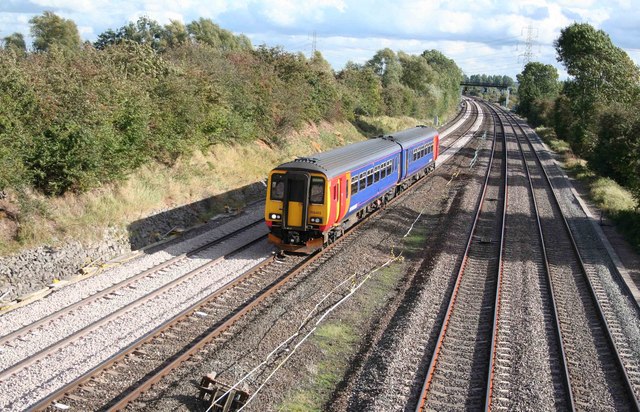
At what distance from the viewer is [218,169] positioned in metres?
27.8

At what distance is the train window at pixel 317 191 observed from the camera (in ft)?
55.5

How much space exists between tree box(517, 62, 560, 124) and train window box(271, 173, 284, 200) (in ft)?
285

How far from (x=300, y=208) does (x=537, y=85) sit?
9471 centimetres

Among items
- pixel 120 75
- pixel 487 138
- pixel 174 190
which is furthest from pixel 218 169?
pixel 487 138

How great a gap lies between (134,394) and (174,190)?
13863 mm

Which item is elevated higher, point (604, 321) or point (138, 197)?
point (138, 197)

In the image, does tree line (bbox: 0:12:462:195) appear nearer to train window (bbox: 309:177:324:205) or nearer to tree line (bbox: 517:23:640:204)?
train window (bbox: 309:177:324:205)

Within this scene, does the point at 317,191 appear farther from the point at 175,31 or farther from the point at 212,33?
the point at 212,33

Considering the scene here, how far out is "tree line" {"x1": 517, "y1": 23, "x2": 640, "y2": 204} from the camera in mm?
31562

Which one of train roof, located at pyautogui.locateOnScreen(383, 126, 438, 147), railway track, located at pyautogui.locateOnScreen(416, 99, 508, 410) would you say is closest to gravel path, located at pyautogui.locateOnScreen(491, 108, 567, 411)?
railway track, located at pyautogui.locateOnScreen(416, 99, 508, 410)

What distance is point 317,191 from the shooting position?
670 inches

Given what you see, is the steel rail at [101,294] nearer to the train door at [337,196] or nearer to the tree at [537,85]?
the train door at [337,196]

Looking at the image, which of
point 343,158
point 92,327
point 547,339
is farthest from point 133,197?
point 547,339

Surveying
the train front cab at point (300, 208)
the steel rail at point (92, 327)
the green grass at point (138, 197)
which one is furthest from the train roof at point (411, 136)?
the steel rail at point (92, 327)
